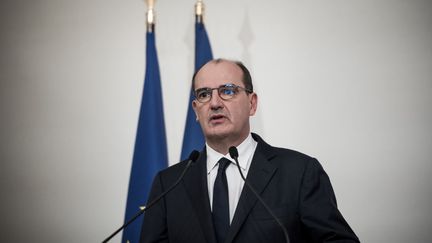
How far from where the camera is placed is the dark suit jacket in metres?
1.31

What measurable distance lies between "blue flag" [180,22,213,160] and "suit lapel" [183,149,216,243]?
2.81ft

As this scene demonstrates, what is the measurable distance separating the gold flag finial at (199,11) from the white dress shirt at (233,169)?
1344 mm

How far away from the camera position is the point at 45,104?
292cm

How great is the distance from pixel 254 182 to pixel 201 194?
0.80ft

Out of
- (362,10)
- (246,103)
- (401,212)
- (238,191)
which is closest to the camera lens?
(238,191)

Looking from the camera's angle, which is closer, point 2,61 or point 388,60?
point 388,60

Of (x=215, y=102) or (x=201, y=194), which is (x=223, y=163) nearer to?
(x=201, y=194)

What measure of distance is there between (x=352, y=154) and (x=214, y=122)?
151cm

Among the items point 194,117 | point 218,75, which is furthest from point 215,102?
point 194,117

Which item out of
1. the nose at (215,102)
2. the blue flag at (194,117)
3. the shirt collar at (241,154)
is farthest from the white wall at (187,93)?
the nose at (215,102)

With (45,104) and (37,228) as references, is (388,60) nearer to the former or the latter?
(45,104)

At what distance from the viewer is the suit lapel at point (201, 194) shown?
1385mm

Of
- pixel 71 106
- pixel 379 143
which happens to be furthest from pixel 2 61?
pixel 379 143

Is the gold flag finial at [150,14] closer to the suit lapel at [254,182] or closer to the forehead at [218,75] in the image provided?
the forehead at [218,75]
